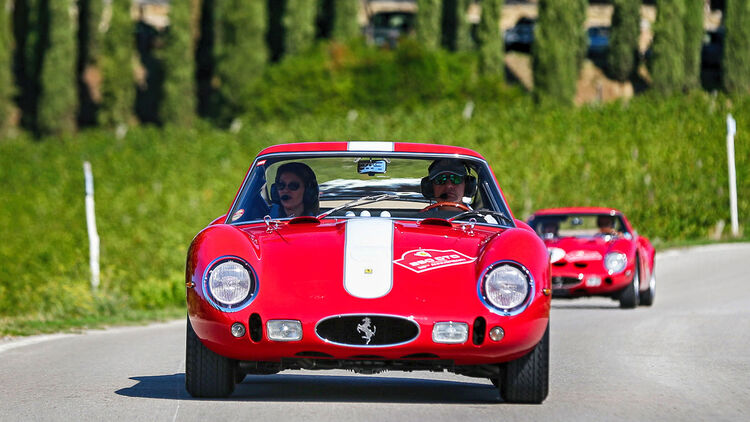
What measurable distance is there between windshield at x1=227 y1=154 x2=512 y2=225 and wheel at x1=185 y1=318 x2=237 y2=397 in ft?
3.29

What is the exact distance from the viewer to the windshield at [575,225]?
64.4 feet

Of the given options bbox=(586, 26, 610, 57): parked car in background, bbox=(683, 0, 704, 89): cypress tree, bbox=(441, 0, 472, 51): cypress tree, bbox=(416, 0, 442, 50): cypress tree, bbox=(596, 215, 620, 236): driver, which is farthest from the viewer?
bbox=(586, 26, 610, 57): parked car in background

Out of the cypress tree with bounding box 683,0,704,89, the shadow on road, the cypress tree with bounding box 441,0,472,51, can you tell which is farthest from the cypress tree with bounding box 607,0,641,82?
the shadow on road

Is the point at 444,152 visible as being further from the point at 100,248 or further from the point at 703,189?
the point at 703,189

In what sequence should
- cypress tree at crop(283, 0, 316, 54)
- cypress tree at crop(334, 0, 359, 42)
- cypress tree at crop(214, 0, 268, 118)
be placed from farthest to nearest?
1. cypress tree at crop(334, 0, 359, 42)
2. cypress tree at crop(283, 0, 316, 54)
3. cypress tree at crop(214, 0, 268, 118)

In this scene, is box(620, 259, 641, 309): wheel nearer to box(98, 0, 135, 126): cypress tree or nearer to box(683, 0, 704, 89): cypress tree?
box(683, 0, 704, 89): cypress tree

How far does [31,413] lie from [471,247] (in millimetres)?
2428

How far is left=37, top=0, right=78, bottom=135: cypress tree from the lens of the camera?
204ft

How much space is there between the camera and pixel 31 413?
770 cm

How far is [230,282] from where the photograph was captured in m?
7.74

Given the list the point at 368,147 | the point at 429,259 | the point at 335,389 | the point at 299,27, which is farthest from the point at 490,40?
the point at 429,259

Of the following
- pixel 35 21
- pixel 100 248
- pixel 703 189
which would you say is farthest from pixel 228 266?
pixel 35 21

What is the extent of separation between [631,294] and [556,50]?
42379 millimetres

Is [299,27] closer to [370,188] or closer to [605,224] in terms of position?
[605,224]
